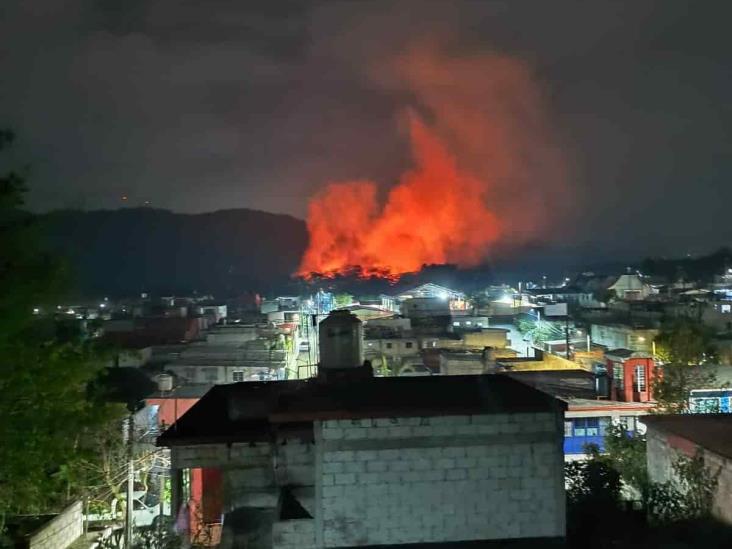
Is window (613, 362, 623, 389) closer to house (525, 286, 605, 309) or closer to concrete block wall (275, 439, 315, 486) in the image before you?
concrete block wall (275, 439, 315, 486)

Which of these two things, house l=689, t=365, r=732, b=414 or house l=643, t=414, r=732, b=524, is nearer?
house l=643, t=414, r=732, b=524

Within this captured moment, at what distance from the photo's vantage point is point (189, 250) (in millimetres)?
124875

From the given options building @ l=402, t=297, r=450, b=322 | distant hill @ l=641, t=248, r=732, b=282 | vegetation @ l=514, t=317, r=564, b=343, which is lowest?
vegetation @ l=514, t=317, r=564, b=343

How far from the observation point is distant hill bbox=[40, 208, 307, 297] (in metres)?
101

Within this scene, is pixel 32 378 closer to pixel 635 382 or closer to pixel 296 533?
pixel 296 533

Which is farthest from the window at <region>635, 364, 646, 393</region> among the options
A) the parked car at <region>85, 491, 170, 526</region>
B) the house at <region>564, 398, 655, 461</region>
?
the parked car at <region>85, 491, 170, 526</region>

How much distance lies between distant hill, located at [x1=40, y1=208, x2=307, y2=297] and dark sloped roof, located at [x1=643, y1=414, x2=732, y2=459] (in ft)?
242

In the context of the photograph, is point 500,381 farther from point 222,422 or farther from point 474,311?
point 474,311

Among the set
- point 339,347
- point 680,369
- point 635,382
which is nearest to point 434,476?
point 339,347

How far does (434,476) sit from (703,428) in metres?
7.77

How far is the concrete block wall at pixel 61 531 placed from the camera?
33.0ft

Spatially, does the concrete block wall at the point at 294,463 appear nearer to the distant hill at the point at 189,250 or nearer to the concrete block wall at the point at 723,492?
the concrete block wall at the point at 723,492

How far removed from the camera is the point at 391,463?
737cm

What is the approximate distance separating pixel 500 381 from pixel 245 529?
4055mm
